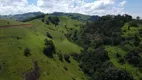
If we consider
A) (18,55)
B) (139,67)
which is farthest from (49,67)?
(139,67)

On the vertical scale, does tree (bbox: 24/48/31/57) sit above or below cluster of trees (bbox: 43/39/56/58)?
above

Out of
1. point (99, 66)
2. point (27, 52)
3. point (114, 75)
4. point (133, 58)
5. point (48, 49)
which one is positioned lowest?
point (99, 66)

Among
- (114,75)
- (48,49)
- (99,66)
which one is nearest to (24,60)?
(48,49)

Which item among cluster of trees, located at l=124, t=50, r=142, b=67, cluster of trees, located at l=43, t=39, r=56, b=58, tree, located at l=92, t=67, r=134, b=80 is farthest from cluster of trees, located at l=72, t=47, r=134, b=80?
cluster of trees, located at l=43, t=39, r=56, b=58

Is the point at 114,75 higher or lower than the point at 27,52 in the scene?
lower

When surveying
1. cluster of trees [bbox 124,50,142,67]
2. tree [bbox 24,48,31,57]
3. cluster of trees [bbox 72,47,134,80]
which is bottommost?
cluster of trees [bbox 72,47,134,80]

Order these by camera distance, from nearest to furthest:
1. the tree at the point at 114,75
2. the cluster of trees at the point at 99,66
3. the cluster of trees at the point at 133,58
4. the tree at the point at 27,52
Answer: the tree at the point at 27,52 < the tree at the point at 114,75 < the cluster of trees at the point at 99,66 < the cluster of trees at the point at 133,58

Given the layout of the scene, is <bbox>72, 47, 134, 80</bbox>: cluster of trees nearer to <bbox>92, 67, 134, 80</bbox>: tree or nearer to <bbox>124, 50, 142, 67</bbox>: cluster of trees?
<bbox>92, 67, 134, 80</bbox>: tree

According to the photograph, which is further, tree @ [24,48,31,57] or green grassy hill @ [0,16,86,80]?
tree @ [24,48,31,57]

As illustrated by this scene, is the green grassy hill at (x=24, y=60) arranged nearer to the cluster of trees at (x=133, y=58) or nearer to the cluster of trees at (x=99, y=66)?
the cluster of trees at (x=99, y=66)

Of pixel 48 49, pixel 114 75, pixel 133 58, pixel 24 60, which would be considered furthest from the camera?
pixel 133 58

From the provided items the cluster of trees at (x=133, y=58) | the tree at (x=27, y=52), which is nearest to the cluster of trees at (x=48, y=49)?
the tree at (x=27, y=52)

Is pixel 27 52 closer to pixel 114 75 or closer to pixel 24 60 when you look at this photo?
pixel 24 60
